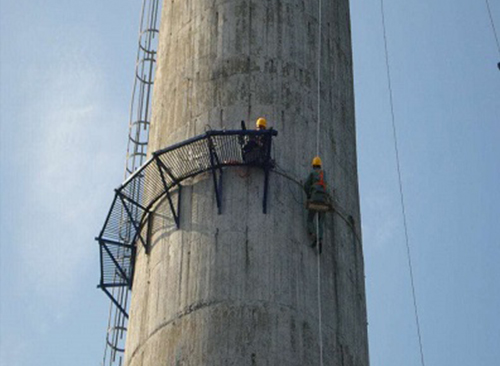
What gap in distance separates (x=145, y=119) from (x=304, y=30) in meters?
6.57

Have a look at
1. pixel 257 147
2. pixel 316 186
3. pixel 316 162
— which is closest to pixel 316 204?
pixel 316 186

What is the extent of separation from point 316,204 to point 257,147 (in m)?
2.24

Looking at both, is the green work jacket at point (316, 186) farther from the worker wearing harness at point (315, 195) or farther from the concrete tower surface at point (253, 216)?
the concrete tower surface at point (253, 216)

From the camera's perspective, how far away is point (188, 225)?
35.9 metres

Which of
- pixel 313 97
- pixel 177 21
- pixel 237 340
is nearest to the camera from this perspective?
pixel 237 340

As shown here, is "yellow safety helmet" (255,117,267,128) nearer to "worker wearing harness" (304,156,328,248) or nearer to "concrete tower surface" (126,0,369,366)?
"concrete tower surface" (126,0,369,366)

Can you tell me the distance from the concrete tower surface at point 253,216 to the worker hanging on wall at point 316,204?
27 cm

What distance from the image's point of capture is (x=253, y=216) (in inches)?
1394

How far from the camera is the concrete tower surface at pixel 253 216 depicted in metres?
33.7

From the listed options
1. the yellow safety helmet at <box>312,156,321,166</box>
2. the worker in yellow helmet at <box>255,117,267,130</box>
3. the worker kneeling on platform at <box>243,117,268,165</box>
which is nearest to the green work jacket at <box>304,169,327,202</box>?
the yellow safety helmet at <box>312,156,321,166</box>

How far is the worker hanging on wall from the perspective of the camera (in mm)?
35656

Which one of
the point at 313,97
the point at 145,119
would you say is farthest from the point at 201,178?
the point at 145,119

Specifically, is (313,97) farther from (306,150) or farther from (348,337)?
(348,337)

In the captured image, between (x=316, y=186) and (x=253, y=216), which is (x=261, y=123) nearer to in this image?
(x=316, y=186)
